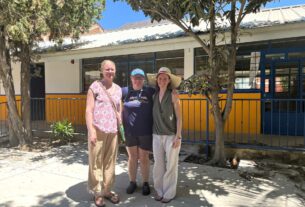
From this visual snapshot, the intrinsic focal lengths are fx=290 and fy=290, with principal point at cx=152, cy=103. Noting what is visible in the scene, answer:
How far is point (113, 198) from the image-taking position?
3961 mm

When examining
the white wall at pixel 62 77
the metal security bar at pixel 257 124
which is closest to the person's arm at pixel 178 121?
the metal security bar at pixel 257 124

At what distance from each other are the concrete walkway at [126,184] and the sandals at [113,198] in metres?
0.07

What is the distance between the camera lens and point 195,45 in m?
7.33

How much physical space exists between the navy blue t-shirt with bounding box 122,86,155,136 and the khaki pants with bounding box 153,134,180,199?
0.20m

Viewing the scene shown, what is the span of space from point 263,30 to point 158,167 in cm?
426

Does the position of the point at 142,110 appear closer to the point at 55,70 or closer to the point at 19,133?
the point at 19,133

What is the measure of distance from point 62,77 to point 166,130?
8.99m

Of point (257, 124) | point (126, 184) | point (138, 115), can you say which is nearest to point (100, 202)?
point (126, 184)

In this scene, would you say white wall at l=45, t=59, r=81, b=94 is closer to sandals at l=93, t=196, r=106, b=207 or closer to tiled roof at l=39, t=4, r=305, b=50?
tiled roof at l=39, t=4, r=305, b=50

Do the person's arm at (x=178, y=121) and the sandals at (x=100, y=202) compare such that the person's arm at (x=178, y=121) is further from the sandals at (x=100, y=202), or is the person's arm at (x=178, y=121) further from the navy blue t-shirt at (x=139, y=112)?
the sandals at (x=100, y=202)

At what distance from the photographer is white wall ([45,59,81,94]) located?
11.5 meters

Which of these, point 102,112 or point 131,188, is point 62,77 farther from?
point 102,112

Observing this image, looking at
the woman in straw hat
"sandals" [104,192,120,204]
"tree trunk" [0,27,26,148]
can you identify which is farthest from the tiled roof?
"sandals" [104,192,120,204]

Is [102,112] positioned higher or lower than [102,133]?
higher
